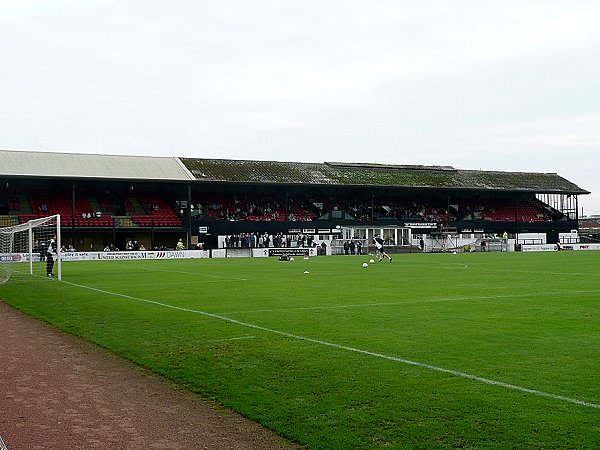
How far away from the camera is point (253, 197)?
78.0m

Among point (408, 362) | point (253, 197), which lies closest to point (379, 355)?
point (408, 362)

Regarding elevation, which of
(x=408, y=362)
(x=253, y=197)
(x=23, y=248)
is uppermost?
(x=253, y=197)

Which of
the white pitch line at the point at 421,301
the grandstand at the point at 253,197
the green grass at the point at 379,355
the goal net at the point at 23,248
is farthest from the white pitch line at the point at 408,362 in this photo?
the grandstand at the point at 253,197

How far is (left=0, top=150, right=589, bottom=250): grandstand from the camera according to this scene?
65875mm

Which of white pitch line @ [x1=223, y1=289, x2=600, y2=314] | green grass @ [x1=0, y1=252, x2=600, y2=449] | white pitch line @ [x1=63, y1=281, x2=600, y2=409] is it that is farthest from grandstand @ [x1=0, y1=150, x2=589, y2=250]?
white pitch line @ [x1=63, y1=281, x2=600, y2=409]

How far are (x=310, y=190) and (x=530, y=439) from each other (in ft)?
241

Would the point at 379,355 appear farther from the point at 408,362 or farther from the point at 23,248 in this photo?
the point at 23,248

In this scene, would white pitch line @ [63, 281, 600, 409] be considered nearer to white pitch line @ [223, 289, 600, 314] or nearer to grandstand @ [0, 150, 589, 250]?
white pitch line @ [223, 289, 600, 314]

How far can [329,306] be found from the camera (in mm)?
17719

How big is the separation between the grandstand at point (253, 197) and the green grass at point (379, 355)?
1770 inches

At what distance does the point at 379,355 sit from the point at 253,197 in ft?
222

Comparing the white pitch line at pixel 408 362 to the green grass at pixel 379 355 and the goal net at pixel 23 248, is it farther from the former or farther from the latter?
the goal net at pixel 23 248

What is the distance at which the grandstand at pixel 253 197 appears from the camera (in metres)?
65.9

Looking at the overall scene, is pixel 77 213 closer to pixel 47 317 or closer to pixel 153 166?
pixel 153 166
